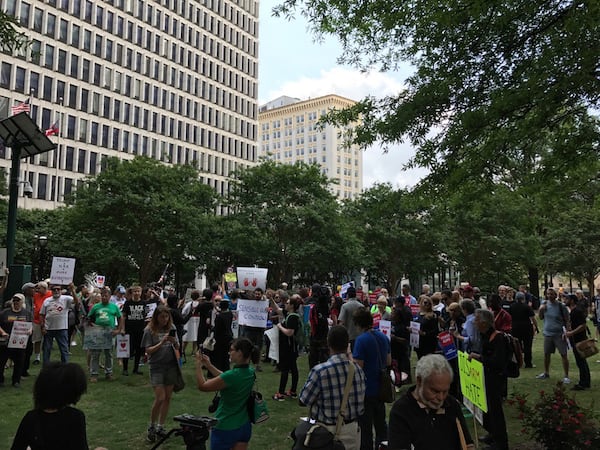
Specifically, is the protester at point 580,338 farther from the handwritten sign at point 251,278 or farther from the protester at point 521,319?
the handwritten sign at point 251,278

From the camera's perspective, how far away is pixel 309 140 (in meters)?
151

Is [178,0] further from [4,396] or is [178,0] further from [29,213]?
[4,396]

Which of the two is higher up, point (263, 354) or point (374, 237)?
point (374, 237)

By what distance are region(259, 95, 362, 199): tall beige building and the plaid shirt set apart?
136441 millimetres

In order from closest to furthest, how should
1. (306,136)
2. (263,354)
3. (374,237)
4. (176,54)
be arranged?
(263,354)
(374,237)
(176,54)
(306,136)

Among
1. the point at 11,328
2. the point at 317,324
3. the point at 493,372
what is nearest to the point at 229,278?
the point at 11,328

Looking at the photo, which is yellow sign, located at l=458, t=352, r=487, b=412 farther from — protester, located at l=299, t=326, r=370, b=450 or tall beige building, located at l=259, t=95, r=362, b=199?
tall beige building, located at l=259, t=95, r=362, b=199

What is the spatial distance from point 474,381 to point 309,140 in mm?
147643

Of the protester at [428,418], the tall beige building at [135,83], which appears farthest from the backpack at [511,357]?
the tall beige building at [135,83]

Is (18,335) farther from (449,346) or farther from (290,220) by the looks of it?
(290,220)

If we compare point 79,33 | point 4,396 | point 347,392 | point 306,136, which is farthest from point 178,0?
point 347,392

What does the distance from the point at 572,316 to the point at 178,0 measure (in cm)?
8320

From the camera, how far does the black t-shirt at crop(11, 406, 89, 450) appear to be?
11.1 ft

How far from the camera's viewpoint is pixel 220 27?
89.9 meters
